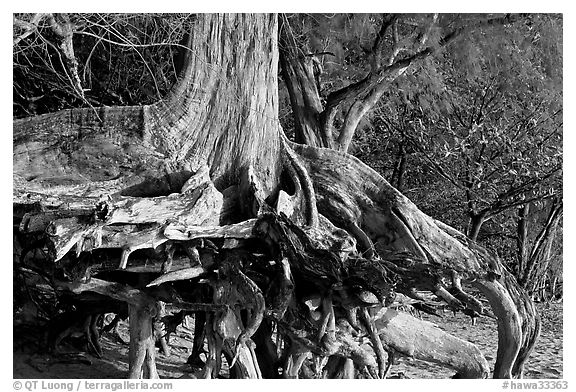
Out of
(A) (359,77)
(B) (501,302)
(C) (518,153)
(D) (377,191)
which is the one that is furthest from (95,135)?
(C) (518,153)

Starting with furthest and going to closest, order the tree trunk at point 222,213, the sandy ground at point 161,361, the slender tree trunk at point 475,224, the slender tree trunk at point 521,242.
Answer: the slender tree trunk at point 521,242 → the slender tree trunk at point 475,224 → the sandy ground at point 161,361 → the tree trunk at point 222,213

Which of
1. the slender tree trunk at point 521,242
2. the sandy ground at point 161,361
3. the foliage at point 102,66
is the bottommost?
the sandy ground at point 161,361

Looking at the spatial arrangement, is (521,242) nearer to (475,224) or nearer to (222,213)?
(475,224)

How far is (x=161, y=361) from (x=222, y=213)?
8.70ft

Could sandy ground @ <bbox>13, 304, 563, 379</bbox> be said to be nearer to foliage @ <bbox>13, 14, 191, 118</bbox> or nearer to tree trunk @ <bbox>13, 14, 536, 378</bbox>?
tree trunk @ <bbox>13, 14, 536, 378</bbox>

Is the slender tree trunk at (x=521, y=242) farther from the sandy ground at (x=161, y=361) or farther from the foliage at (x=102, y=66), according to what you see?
the foliage at (x=102, y=66)

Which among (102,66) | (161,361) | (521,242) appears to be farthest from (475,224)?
(102,66)

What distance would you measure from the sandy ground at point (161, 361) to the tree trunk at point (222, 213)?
1227 millimetres

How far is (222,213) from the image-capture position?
7.69 m

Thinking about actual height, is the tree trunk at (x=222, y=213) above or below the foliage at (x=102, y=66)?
below

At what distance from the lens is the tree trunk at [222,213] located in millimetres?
7238

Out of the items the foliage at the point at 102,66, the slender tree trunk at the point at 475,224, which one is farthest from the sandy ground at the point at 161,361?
the foliage at the point at 102,66

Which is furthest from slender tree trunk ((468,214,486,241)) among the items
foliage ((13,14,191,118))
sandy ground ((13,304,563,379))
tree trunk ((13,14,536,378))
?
foliage ((13,14,191,118))

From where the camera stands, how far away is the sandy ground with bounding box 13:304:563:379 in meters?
8.70
